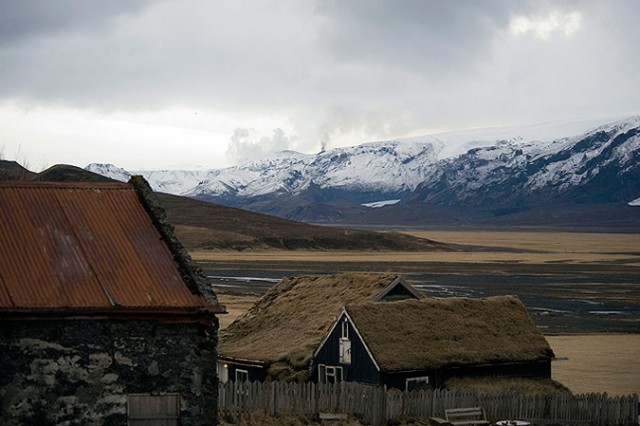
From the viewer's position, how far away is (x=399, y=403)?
27312mm

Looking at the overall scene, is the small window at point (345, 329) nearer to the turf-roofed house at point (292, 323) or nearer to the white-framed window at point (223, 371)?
the turf-roofed house at point (292, 323)

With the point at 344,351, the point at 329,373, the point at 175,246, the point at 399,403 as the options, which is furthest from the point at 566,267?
the point at 175,246

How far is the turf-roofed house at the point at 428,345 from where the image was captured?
3088 centimetres

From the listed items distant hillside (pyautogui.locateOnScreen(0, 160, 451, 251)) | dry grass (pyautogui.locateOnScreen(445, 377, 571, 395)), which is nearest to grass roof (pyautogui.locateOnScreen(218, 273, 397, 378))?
dry grass (pyautogui.locateOnScreen(445, 377, 571, 395))

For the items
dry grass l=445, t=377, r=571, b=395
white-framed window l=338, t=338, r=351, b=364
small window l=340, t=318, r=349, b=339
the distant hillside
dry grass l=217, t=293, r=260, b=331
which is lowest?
dry grass l=445, t=377, r=571, b=395

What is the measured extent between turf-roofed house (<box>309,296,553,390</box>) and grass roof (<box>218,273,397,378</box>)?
1.39m

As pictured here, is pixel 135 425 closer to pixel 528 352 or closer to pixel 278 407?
pixel 278 407

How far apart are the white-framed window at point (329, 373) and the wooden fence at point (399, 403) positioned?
134 inches

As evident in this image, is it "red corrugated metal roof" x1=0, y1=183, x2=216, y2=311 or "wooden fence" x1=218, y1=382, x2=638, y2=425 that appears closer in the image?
"red corrugated metal roof" x1=0, y1=183, x2=216, y2=311

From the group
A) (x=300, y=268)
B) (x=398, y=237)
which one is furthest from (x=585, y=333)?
(x=398, y=237)

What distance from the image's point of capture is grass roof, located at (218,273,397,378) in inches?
1340

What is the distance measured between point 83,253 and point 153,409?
3277mm

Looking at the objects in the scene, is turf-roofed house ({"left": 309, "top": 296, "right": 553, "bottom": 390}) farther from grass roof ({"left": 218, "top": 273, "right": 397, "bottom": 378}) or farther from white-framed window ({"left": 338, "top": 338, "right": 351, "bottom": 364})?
grass roof ({"left": 218, "top": 273, "right": 397, "bottom": 378})

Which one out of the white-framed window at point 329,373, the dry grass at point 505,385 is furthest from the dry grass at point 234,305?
the dry grass at point 505,385
